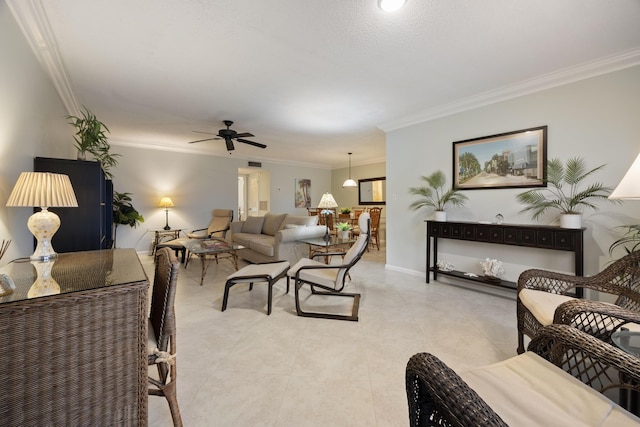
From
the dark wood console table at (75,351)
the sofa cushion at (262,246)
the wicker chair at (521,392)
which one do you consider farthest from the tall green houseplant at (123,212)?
the wicker chair at (521,392)

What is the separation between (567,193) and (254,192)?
7.60 m

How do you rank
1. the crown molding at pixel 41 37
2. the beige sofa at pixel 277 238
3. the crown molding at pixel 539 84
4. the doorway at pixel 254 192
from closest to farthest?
the crown molding at pixel 41 37 < the crown molding at pixel 539 84 < the beige sofa at pixel 277 238 < the doorway at pixel 254 192

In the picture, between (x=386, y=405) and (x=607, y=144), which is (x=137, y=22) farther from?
(x=607, y=144)

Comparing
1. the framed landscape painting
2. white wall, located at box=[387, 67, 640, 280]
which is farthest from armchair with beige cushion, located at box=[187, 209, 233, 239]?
the framed landscape painting

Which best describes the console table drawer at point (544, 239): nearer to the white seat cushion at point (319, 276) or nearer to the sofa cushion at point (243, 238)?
the white seat cushion at point (319, 276)

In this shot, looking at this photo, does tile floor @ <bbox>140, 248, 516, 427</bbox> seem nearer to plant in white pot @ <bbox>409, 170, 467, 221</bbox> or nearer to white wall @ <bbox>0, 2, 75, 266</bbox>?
plant in white pot @ <bbox>409, 170, 467, 221</bbox>

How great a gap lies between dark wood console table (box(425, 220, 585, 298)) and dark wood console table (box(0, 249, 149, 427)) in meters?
3.40

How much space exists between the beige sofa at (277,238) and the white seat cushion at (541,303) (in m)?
2.99

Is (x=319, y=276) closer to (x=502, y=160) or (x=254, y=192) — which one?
(x=502, y=160)

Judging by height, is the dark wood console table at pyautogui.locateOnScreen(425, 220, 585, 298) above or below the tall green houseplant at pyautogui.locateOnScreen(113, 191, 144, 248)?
below

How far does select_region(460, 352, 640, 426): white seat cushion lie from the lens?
0.80 m

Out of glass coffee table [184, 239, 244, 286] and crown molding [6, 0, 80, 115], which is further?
glass coffee table [184, 239, 244, 286]

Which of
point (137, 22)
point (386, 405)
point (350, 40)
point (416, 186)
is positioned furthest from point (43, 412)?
point (416, 186)

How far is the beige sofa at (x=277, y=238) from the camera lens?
4239mm
